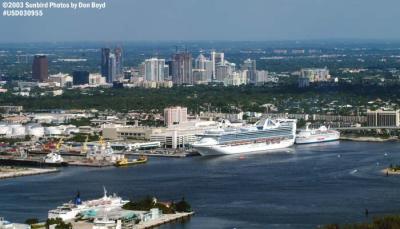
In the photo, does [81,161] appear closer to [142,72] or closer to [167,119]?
[167,119]

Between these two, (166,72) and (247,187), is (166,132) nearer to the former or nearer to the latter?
(247,187)

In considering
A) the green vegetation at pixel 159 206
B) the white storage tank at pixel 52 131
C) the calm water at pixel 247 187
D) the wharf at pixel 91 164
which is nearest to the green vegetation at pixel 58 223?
the calm water at pixel 247 187

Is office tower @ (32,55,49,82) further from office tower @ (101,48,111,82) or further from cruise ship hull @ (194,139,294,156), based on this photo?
cruise ship hull @ (194,139,294,156)

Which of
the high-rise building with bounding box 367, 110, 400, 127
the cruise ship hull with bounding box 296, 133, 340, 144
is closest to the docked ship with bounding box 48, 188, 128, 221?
the cruise ship hull with bounding box 296, 133, 340, 144

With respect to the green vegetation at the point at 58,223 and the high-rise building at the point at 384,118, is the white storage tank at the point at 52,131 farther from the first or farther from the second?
the green vegetation at the point at 58,223

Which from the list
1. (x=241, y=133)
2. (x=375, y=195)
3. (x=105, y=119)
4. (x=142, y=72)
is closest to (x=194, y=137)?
(x=241, y=133)
